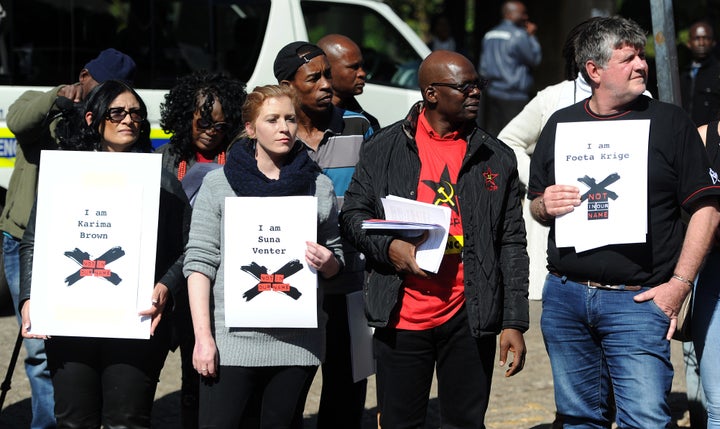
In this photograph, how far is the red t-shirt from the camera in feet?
14.4

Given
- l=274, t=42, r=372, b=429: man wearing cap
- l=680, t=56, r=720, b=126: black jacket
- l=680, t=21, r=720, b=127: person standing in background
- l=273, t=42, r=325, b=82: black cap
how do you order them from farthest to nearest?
1. l=680, t=21, r=720, b=127: person standing in background
2. l=680, t=56, r=720, b=126: black jacket
3. l=273, t=42, r=325, b=82: black cap
4. l=274, t=42, r=372, b=429: man wearing cap

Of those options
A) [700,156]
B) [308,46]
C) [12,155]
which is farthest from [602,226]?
[12,155]

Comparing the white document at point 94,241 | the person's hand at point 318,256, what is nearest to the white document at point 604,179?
the person's hand at point 318,256

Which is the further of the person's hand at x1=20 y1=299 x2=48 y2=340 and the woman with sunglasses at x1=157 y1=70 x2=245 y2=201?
the woman with sunglasses at x1=157 y1=70 x2=245 y2=201

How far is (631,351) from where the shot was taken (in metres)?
4.34

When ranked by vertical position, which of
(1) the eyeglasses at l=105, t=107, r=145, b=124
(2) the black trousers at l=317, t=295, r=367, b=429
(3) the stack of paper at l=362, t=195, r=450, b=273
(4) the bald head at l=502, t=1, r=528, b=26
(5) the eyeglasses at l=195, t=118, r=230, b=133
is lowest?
(2) the black trousers at l=317, t=295, r=367, b=429

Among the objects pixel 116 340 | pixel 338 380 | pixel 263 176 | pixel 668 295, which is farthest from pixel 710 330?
pixel 116 340

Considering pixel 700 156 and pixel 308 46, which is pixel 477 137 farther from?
pixel 308 46

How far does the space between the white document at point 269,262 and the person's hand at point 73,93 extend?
Answer: 1.62 meters

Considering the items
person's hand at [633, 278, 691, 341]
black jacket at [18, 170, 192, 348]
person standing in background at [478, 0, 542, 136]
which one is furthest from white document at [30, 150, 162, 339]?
person standing in background at [478, 0, 542, 136]

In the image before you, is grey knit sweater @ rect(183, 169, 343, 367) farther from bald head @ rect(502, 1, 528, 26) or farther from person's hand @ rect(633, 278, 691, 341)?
bald head @ rect(502, 1, 528, 26)

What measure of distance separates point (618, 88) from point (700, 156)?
1.29 ft

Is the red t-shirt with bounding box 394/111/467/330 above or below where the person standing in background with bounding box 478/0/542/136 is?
below

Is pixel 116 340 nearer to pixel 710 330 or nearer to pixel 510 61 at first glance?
pixel 710 330
